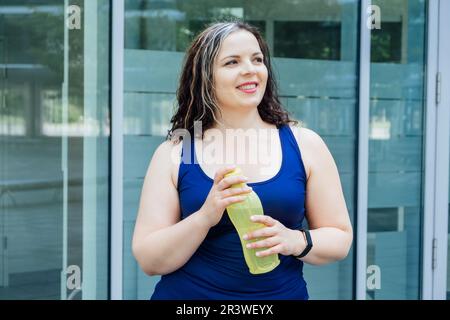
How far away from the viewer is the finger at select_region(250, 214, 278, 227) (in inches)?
37.9

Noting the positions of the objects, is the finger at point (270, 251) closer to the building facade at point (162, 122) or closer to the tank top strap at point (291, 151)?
the tank top strap at point (291, 151)

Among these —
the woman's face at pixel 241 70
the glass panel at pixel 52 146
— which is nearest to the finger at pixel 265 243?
the woman's face at pixel 241 70

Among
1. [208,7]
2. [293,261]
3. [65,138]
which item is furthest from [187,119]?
[208,7]

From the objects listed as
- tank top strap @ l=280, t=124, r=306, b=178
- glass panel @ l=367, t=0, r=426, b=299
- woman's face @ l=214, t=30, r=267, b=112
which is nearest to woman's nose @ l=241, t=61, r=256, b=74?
woman's face @ l=214, t=30, r=267, b=112

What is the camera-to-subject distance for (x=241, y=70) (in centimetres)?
106

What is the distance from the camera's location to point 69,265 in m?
2.78

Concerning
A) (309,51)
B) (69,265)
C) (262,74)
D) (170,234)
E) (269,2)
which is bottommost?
(69,265)

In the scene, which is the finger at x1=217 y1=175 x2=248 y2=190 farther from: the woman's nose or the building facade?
the building facade

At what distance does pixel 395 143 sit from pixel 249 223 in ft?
7.54

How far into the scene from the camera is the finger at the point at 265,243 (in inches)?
38.4

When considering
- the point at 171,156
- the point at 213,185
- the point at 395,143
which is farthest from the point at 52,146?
the point at 213,185

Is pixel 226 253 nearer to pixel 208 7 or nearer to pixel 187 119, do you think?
pixel 187 119

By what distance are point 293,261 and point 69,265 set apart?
1866 millimetres

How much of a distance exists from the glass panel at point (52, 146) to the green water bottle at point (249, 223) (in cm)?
179
